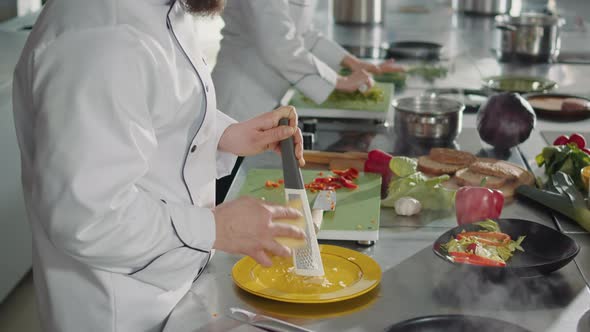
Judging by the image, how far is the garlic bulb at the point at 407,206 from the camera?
171cm

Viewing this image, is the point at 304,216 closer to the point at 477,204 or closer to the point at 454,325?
the point at 454,325

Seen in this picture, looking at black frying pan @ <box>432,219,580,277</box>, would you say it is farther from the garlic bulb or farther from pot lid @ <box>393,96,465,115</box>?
pot lid @ <box>393,96,465,115</box>

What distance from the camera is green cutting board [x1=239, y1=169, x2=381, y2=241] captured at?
1564 millimetres

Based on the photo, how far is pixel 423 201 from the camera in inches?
69.0

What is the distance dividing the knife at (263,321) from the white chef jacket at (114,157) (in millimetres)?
104

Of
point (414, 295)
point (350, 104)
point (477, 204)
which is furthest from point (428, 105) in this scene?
point (414, 295)

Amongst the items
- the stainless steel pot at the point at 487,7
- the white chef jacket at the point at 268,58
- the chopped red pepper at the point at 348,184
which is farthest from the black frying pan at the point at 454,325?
the stainless steel pot at the point at 487,7

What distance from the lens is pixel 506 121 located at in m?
2.09

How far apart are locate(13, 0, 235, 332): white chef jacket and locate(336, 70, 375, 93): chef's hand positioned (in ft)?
3.82

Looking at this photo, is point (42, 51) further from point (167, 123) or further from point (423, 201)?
point (423, 201)

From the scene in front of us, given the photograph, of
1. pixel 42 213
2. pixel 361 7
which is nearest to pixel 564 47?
pixel 361 7

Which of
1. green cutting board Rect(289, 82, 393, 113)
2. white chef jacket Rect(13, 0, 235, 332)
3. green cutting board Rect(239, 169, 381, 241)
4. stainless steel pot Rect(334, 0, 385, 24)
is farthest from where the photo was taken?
stainless steel pot Rect(334, 0, 385, 24)

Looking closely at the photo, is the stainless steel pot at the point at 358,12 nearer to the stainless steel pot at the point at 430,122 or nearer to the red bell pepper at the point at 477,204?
the stainless steel pot at the point at 430,122

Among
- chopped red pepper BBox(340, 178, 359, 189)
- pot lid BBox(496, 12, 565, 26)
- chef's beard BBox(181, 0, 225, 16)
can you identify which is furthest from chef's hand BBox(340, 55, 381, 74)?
chef's beard BBox(181, 0, 225, 16)
